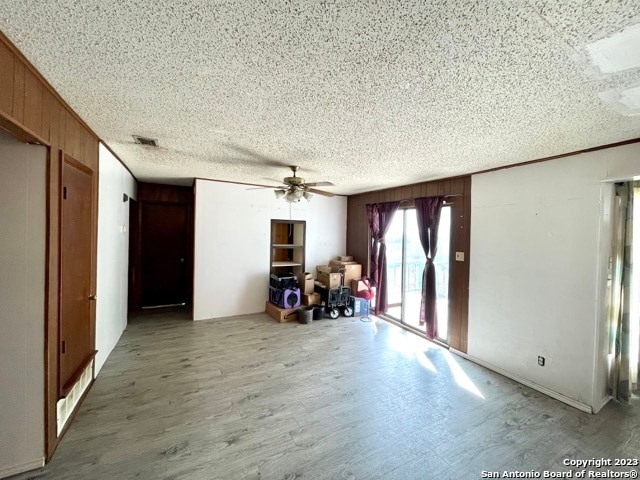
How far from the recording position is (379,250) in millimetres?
5008

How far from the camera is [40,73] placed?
58.0 inches

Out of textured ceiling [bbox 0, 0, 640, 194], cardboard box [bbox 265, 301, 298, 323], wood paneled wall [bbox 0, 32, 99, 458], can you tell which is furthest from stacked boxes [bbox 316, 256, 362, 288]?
wood paneled wall [bbox 0, 32, 99, 458]

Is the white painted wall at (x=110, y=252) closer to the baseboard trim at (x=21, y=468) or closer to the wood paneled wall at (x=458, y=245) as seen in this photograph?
the baseboard trim at (x=21, y=468)

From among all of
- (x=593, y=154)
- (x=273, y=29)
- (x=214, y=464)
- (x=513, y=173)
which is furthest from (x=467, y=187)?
(x=214, y=464)

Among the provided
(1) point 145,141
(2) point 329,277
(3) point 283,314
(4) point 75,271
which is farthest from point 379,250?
(4) point 75,271

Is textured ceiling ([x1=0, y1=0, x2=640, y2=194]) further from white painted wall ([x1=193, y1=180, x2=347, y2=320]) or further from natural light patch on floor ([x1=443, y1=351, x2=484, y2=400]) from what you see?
natural light patch on floor ([x1=443, y1=351, x2=484, y2=400])

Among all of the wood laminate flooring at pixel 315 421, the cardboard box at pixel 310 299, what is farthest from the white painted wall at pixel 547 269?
the cardboard box at pixel 310 299

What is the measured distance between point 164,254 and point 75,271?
3.32 m

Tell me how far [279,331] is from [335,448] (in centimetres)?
234

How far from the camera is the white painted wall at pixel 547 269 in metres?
2.37

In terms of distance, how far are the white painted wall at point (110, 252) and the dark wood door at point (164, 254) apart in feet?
4.10

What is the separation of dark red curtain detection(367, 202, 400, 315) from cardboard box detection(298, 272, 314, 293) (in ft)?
4.06

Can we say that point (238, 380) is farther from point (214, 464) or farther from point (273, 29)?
point (273, 29)

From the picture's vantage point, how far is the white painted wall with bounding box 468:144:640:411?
237 cm
